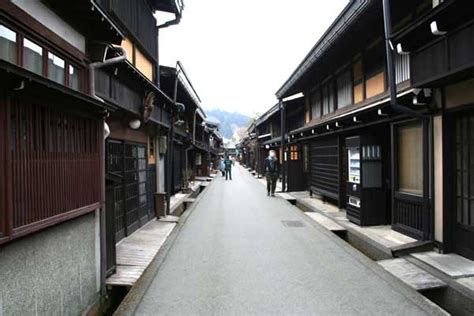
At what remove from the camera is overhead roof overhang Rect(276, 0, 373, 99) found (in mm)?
10336

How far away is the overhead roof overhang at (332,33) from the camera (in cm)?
1034

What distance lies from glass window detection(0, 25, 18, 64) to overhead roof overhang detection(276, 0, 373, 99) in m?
7.65

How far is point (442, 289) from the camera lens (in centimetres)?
641

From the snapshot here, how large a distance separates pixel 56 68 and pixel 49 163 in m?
1.47

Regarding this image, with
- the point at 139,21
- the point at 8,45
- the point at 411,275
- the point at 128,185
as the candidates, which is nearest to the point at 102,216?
the point at 8,45

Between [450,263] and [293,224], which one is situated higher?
[450,263]

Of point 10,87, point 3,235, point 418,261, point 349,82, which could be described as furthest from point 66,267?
point 349,82

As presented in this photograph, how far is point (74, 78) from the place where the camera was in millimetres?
6281

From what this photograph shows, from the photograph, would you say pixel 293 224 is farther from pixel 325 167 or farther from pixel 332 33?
pixel 332 33

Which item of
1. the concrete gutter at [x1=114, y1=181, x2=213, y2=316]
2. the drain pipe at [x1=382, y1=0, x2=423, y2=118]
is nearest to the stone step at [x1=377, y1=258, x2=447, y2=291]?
the drain pipe at [x1=382, y1=0, x2=423, y2=118]

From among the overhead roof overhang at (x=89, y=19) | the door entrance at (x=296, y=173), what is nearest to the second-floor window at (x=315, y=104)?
the door entrance at (x=296, y=173)

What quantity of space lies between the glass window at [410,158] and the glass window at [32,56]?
7747mm

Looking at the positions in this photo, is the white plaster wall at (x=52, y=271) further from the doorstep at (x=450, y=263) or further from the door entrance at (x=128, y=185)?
the doorstep at (x=450, y=263)

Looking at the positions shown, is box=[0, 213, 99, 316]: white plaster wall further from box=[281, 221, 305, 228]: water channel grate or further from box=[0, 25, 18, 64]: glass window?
box=[281, 221, 305, 228]: water channel grate
